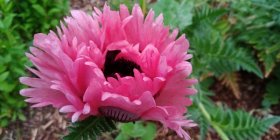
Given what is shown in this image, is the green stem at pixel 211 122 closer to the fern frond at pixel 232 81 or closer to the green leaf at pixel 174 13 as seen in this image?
the green leaf at pixel 174 13

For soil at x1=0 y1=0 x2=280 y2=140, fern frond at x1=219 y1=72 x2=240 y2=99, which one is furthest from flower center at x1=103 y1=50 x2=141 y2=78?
fern frond at x1=219 y1=72 x2=240 y2=99

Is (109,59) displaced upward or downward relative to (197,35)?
upward

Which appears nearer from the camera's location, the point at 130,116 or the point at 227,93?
the point at 130,116

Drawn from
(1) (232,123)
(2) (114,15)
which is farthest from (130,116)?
(1) (232,123)

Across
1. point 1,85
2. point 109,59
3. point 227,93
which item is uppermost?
point 109,59

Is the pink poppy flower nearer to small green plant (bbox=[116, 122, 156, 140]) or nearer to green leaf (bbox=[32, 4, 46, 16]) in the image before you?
small green plant (bbox=[116, 122, 156, 140])

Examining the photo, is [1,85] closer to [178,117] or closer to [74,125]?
[74,125]

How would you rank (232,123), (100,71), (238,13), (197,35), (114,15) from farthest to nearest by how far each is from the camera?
(238,13) < (197,35) < (232,123) < (114,15) < (100,71)
